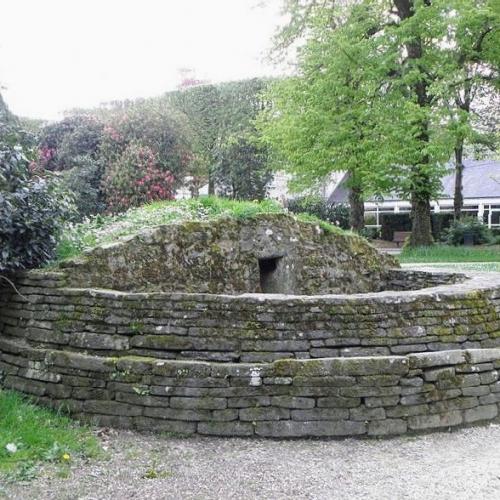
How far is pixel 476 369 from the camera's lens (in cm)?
478

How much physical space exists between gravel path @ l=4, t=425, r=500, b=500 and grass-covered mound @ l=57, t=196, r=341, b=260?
2627 mm

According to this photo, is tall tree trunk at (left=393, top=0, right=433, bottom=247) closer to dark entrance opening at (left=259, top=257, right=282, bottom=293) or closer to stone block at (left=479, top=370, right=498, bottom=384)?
dark entrance opening at (left=259, top=257, right=282, bottom=293)

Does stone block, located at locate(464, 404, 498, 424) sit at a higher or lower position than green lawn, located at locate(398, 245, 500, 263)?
higher

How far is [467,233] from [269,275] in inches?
602

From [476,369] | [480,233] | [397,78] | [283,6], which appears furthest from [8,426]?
[480,233]

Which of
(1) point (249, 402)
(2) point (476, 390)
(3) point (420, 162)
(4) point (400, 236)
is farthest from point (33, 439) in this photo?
(4) point (400, 236)

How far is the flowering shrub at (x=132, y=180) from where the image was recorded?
13.8 m

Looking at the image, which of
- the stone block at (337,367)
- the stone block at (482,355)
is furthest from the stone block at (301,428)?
the stone block at (482,355)

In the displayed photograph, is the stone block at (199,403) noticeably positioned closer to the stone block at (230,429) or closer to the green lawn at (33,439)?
the stone block at (230,429)

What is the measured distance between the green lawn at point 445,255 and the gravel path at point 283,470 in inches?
447

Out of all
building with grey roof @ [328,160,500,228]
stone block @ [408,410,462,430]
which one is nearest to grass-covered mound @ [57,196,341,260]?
stone block @ [408,410,462,430]

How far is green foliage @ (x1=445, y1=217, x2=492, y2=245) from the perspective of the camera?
20.5 m

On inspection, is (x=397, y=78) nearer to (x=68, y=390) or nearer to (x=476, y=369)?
(x=476, y=369)

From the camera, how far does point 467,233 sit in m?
20.6
